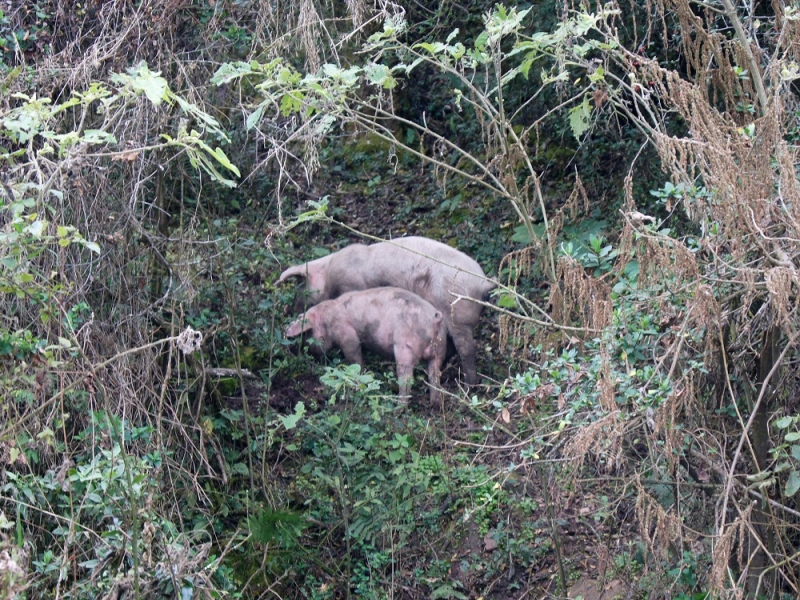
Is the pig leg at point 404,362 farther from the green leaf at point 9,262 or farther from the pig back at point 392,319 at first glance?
the green leaf at point 9,262

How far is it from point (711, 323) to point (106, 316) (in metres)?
3.48

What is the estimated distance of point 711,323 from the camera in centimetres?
378

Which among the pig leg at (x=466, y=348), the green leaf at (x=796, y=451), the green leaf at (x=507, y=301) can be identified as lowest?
the pig leg at (x=466, y=348)

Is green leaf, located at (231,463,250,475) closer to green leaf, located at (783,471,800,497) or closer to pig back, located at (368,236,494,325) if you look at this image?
pig back, located at (368,236,494,325)

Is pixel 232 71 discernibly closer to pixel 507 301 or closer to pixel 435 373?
pixel 507 301

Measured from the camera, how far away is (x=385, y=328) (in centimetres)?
665

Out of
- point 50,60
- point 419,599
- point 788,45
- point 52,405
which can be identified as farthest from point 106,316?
point 788,45

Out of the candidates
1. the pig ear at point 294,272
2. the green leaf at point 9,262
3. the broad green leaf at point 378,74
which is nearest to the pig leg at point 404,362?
the pig ear at point 294,272

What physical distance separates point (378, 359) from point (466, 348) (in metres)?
0.67

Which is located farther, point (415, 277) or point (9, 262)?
point (415, 277)

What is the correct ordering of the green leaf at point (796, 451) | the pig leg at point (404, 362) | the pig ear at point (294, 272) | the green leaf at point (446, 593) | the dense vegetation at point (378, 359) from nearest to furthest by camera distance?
1. the green leaf at point (796, 451)
2. the dense vegetation at point (378, 359)
3. the green leaf at point (446, 593)
4. the pig leg at point (404, 362)
5. the pig ear at point (294, 272)

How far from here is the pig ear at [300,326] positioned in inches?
267


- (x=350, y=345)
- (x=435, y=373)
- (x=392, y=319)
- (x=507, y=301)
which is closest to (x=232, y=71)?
(x=507, y=301)

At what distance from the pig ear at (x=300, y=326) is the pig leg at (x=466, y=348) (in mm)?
1006
